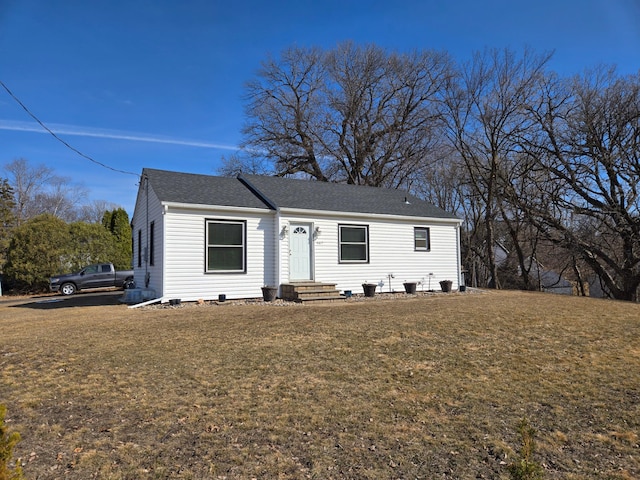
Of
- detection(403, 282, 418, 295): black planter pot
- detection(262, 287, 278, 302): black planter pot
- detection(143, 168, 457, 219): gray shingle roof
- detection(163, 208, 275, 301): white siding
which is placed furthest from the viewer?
detection(403, 282, 418, 295): black planter pot

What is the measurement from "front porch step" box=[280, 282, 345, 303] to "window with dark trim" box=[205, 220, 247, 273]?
4.83 feet

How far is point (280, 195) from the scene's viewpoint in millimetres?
14242

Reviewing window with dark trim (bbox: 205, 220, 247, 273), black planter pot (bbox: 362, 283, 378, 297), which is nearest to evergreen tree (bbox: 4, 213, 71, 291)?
window with dark trim (bbox: 205, 220, 247, 273)

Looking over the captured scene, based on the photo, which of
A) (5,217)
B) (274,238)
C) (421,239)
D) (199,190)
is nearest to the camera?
(199,190)

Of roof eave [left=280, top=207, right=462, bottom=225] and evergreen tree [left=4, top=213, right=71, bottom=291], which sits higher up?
roof eave [left=280, top=207, right=462, bottom=225]

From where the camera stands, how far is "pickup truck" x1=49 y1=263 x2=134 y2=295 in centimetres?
1925

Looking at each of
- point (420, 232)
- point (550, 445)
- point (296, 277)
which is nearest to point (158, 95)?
point (296, 277)

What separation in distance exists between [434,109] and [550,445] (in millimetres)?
25961

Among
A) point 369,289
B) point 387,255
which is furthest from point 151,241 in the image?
point 387,255

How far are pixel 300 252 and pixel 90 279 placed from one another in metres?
12.2

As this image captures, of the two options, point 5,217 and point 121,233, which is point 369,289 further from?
point 5,217

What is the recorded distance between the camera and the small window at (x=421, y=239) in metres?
15.6

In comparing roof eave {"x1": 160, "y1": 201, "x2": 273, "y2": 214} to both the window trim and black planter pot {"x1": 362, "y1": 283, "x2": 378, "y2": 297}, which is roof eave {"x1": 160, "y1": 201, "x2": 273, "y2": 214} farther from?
black planter pot {"x1": 362, "y1": 283, "x2": 378, "y2": 297}

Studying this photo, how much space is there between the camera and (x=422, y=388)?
477cm
